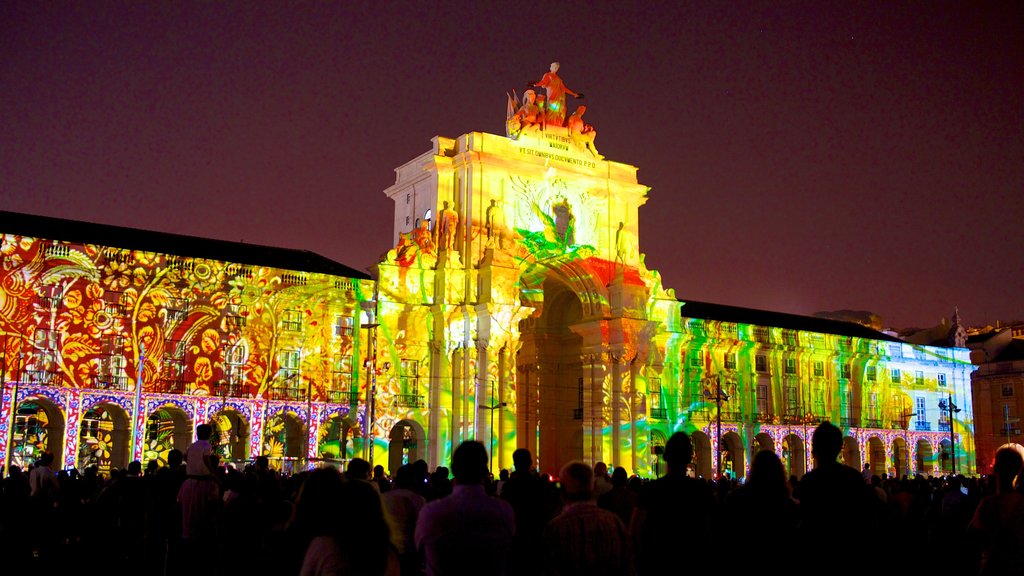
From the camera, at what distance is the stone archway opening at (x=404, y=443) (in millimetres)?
52406

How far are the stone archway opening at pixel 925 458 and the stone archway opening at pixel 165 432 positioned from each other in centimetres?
4732

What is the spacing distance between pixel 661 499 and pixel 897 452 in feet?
219

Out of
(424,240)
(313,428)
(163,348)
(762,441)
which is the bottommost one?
(762,441)

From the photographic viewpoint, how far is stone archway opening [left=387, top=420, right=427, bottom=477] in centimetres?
5241

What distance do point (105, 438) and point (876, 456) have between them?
154 ft

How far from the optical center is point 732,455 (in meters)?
64.9

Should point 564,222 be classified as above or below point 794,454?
above

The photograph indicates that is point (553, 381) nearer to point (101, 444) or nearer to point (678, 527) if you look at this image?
point (101, 444)

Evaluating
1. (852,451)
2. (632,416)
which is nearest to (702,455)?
(632,416)

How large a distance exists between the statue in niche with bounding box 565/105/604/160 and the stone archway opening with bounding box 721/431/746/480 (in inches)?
706

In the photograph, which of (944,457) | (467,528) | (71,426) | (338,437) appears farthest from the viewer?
(944,457)

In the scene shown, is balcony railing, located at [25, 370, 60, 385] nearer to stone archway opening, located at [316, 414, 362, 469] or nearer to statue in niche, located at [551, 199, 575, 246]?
stone archway opening, located at [316, 414, 362, 469]

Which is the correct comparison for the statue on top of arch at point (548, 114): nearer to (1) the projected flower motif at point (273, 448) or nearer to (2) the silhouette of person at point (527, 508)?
(1) the projected flower motif at point (273, 448)

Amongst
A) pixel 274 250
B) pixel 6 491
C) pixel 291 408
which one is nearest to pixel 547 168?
pixel 274 250
